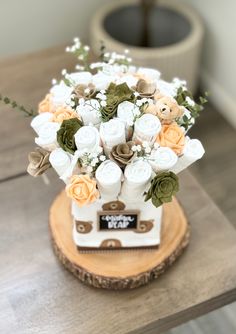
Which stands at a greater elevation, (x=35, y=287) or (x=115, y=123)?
(x=115, y=123)

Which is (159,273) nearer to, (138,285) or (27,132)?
(138,285)

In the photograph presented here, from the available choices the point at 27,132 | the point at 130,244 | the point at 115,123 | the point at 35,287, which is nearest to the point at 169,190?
the point at 115,123

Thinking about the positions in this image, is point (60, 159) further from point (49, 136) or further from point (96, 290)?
point (96, 290)

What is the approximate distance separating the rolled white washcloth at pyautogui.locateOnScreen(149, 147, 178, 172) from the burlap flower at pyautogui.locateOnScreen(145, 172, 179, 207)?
0.02 m

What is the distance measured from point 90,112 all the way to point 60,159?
11cm

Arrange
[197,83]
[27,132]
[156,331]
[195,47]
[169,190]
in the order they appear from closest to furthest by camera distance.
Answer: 1. [169,190]
2. [156,331]
3. [27,132]
4. [195,47]
5. [197,83]

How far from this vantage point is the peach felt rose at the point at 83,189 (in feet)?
3.73

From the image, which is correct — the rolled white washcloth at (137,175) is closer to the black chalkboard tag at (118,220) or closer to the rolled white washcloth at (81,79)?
the black chalkboard tag at (118,220)

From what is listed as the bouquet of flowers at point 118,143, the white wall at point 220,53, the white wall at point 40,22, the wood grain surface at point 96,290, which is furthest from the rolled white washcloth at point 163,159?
the white wall at point 40,22

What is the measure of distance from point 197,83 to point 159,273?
55.5 inches

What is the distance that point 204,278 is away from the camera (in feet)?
4.44

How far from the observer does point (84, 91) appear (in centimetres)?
125

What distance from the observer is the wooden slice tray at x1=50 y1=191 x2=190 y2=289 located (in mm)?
1322

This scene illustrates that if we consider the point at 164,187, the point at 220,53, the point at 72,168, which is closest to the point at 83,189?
the point at 72,168
